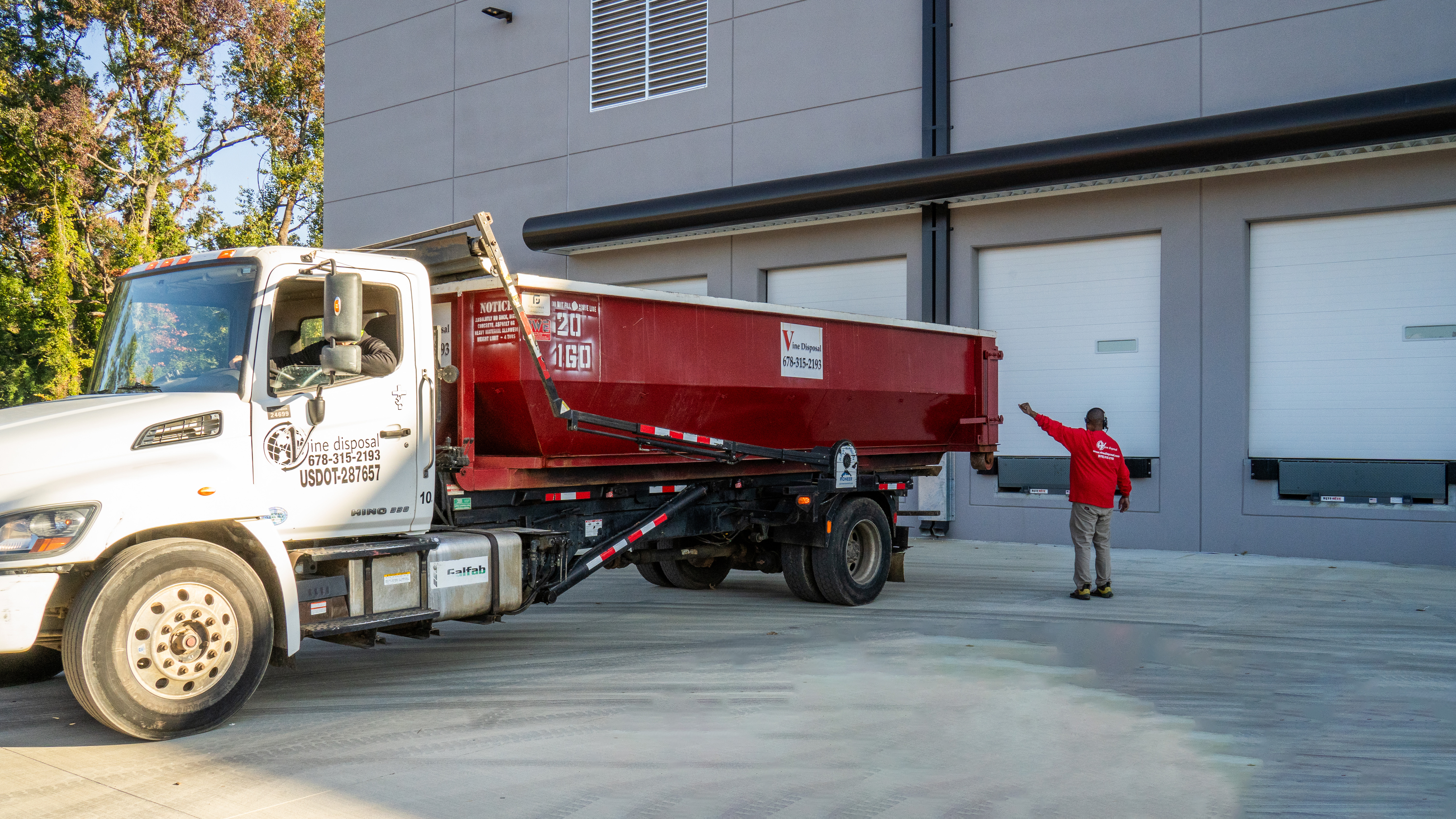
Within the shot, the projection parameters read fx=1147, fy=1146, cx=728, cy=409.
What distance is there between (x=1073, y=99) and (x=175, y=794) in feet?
46.9

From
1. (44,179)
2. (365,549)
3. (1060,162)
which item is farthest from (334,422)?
(44,179)

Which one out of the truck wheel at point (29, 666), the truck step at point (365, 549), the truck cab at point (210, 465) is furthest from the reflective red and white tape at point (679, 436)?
the truck wheel at point (29, 666)

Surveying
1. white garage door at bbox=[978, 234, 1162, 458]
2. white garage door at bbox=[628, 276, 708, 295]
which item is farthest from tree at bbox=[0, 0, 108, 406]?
white garage door at bbox=[978, 234, 1162, 458]

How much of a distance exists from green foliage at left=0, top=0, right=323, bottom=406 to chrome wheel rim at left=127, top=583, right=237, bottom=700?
78.7 ft

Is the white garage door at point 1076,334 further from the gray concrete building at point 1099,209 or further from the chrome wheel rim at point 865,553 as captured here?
the chrome wheel rim at point 865,553

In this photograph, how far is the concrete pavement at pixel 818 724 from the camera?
5125mm

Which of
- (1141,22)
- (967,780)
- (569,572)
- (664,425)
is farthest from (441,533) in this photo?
(1141,22)

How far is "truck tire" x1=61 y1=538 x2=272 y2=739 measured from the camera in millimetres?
5699

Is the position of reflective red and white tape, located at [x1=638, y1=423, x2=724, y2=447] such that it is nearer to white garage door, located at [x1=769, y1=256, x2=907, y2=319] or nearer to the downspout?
the downspout

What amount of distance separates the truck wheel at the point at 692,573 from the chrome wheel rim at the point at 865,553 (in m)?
1.36

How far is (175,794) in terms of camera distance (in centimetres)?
514

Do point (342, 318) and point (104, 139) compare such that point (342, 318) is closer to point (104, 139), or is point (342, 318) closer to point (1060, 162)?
point (1060, 162)

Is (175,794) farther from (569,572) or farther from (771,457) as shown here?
(771,457)

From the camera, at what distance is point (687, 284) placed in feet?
65.3
